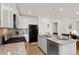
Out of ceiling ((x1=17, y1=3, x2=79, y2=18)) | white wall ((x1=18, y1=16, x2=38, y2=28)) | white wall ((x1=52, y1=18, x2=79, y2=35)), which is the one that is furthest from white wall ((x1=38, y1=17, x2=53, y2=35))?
ceiling ((x1=17, y1=3, x2=79, y2=18))

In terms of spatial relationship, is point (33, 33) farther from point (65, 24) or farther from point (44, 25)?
point (65, 24)

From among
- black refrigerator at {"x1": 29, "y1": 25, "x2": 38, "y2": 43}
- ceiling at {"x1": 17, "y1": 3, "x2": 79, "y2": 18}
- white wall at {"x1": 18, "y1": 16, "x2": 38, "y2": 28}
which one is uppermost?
ceiling at {"x1": 17, "y1": 3, "x2": 79, "y2": 18}

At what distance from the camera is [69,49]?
3027mm

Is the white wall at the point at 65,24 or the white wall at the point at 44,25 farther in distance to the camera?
the white wall at the point at 65,24

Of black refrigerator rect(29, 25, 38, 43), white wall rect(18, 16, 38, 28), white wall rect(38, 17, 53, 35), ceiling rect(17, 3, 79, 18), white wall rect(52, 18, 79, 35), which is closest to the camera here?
ceiling rect(17, 3, 79, 18)

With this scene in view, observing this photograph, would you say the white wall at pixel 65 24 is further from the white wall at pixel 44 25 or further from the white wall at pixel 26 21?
the white wall at pixel 26 21

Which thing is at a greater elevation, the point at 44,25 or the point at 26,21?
the point at 26,21

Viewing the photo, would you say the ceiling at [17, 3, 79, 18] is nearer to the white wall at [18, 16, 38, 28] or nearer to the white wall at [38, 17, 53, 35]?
the white wall at [18, 16, 38, 28]

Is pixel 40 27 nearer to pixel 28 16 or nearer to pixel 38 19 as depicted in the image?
pixel 38 19

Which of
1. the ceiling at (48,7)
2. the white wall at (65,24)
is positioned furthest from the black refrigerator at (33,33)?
the white wall at (65,24)

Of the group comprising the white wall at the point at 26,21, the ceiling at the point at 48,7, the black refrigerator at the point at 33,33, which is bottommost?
the black refrigerator at the point at 33,33

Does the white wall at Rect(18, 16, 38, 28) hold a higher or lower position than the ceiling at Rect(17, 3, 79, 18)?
lower

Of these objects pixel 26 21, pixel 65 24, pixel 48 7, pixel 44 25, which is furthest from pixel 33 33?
pixel 48 7

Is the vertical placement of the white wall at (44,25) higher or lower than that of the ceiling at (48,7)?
lower
